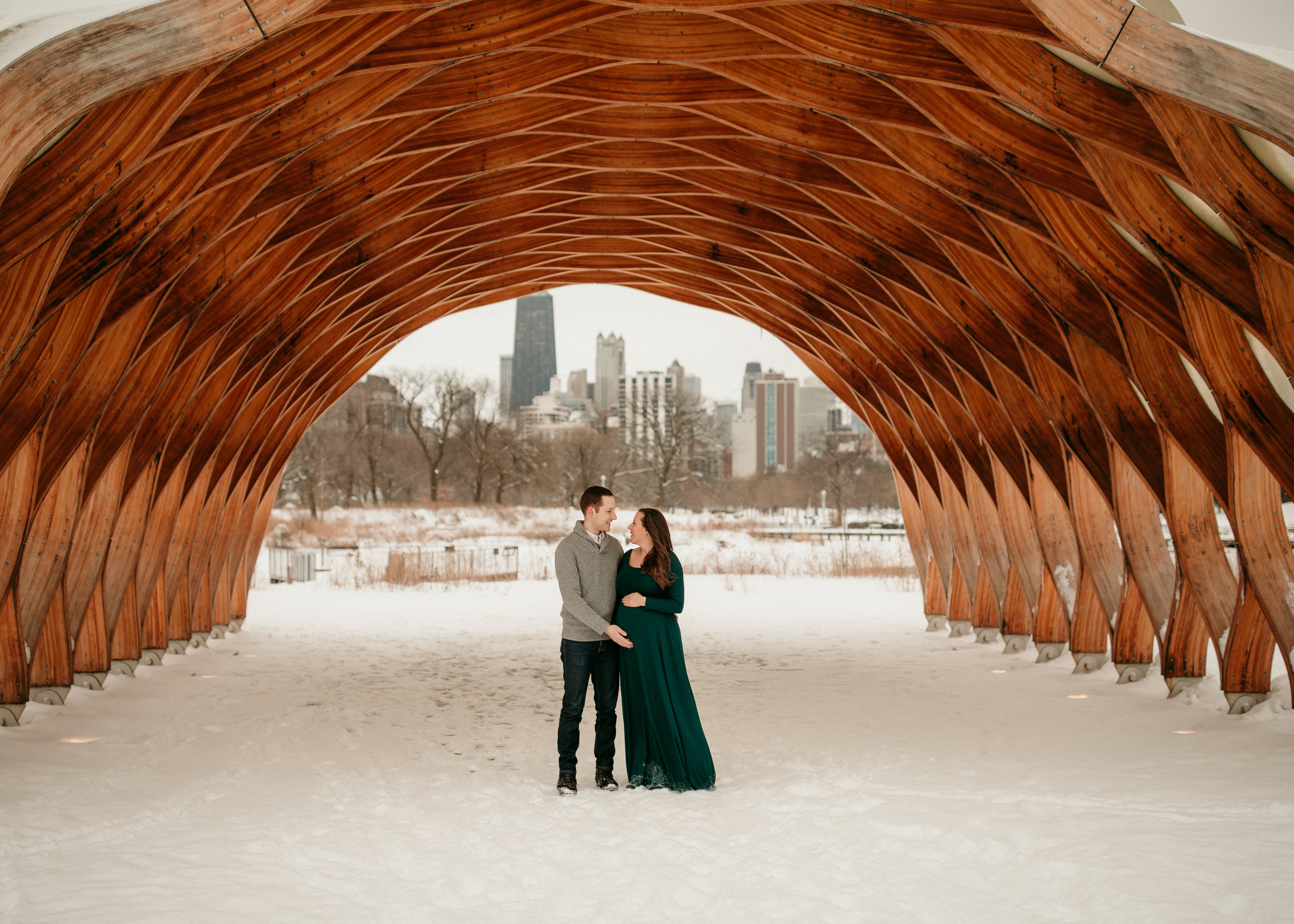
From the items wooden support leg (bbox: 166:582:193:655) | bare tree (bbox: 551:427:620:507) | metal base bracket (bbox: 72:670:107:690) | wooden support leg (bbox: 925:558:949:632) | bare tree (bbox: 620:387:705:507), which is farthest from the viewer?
bare tree (bbox: 620:387:705:507)

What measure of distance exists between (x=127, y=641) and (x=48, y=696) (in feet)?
8.15

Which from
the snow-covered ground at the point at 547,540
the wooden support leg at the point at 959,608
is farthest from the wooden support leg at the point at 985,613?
the snow-covered ground at the point at 547,540

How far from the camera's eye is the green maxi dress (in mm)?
7371

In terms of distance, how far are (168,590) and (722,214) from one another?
35.2 ft

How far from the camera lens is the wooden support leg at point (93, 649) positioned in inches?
489

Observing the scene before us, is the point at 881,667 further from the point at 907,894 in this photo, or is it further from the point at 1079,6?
the point at 1079,6

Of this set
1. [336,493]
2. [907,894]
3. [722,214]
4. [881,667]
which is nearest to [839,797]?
[907,894]

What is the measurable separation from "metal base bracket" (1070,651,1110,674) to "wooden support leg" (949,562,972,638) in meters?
4.09

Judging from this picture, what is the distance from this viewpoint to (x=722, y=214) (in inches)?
607

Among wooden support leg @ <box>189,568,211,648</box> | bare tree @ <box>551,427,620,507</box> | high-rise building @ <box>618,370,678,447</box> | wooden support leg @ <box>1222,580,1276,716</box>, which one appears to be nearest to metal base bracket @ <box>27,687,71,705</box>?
wooden support leg @ <box>189,568,211,648</box>

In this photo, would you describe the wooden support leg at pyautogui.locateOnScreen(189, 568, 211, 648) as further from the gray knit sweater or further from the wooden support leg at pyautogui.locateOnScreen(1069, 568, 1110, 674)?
the wooden support leg at pyautogui.locateOnScreen(1069, 568, 1110, 674)

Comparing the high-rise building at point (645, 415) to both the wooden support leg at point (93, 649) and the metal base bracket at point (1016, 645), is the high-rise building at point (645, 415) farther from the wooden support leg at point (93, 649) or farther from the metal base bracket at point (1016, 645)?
the wooden support leg at point (93, 649)

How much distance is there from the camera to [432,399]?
61594mm

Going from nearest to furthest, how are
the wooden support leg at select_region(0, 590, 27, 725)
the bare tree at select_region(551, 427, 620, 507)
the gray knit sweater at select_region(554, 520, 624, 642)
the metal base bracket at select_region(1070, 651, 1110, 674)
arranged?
the gray knit sweater at select_region(554, 520, 624, 642), the wooden support leg at select_region(0, 590, 27, 725), the metal base bracket at select_region(1070, 651, 1110, 674), the bare tree at select_region(551, 427, 620, 507)
